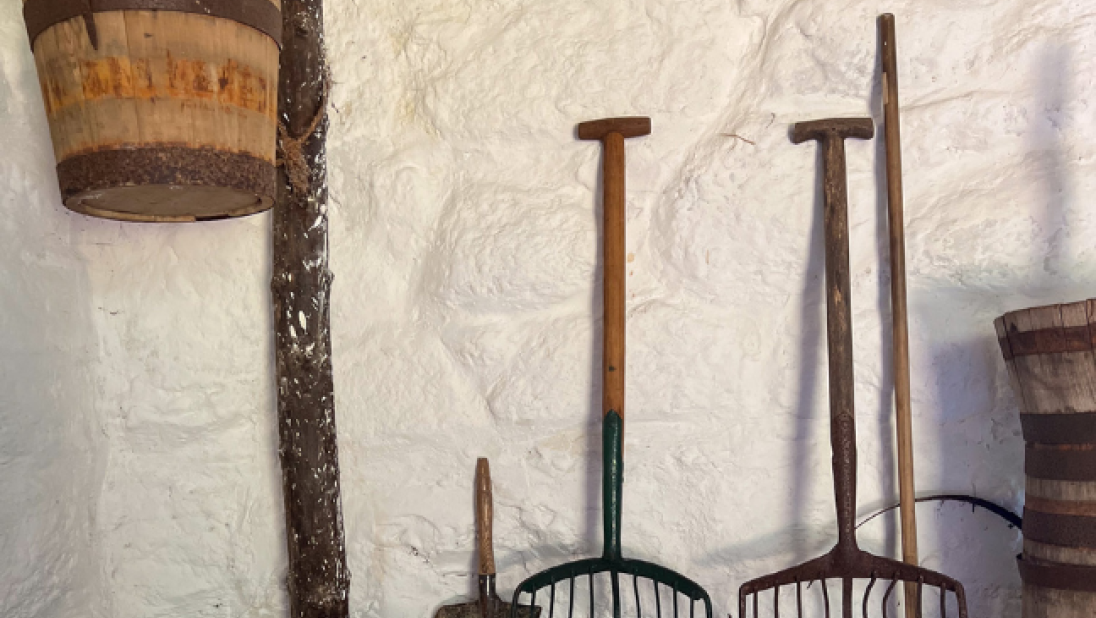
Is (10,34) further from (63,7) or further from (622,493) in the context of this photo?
(622,493)

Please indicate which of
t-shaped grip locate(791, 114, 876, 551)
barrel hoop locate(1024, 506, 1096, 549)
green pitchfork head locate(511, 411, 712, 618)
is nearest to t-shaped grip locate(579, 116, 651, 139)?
t-shaped grip locate(791, 114, 876, 551)

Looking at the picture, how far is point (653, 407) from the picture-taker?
5.62 ft

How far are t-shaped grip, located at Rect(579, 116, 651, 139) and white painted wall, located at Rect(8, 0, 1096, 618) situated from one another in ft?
0.14

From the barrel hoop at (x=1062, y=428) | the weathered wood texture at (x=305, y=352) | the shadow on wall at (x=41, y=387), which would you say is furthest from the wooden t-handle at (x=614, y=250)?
the shadow on wall at (x=41, y=387)

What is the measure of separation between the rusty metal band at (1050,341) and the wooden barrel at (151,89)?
4.07 feet

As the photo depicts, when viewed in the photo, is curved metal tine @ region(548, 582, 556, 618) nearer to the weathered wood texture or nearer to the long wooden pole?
the weathered wood texture

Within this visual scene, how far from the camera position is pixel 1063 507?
1258 millimetres

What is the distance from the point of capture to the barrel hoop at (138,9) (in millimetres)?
→ 1257

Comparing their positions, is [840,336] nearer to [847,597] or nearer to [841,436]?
[841,436]

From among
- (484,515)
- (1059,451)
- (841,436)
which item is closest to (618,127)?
(841,436)

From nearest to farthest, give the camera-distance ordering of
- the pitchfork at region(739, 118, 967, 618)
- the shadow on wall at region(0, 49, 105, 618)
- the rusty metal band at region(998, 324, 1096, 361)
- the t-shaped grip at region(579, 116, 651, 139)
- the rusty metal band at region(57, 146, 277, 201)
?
the rusty metal band at region(998, 324, 1096, 361) → the rusty metal band at region(57, 146, 277, 201) → the pitchfork at region(739, 118, 967, 618) → the shadow on wall at region(0, 49, 105, 618) → the t-shaped grip at region(579, 116, 651, 139)

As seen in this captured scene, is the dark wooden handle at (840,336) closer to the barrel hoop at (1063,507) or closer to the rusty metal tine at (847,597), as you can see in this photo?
the rusty metal tine at (847,597)

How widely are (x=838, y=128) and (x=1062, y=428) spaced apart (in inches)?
25.8

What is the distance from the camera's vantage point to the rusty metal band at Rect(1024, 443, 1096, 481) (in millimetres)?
1236
